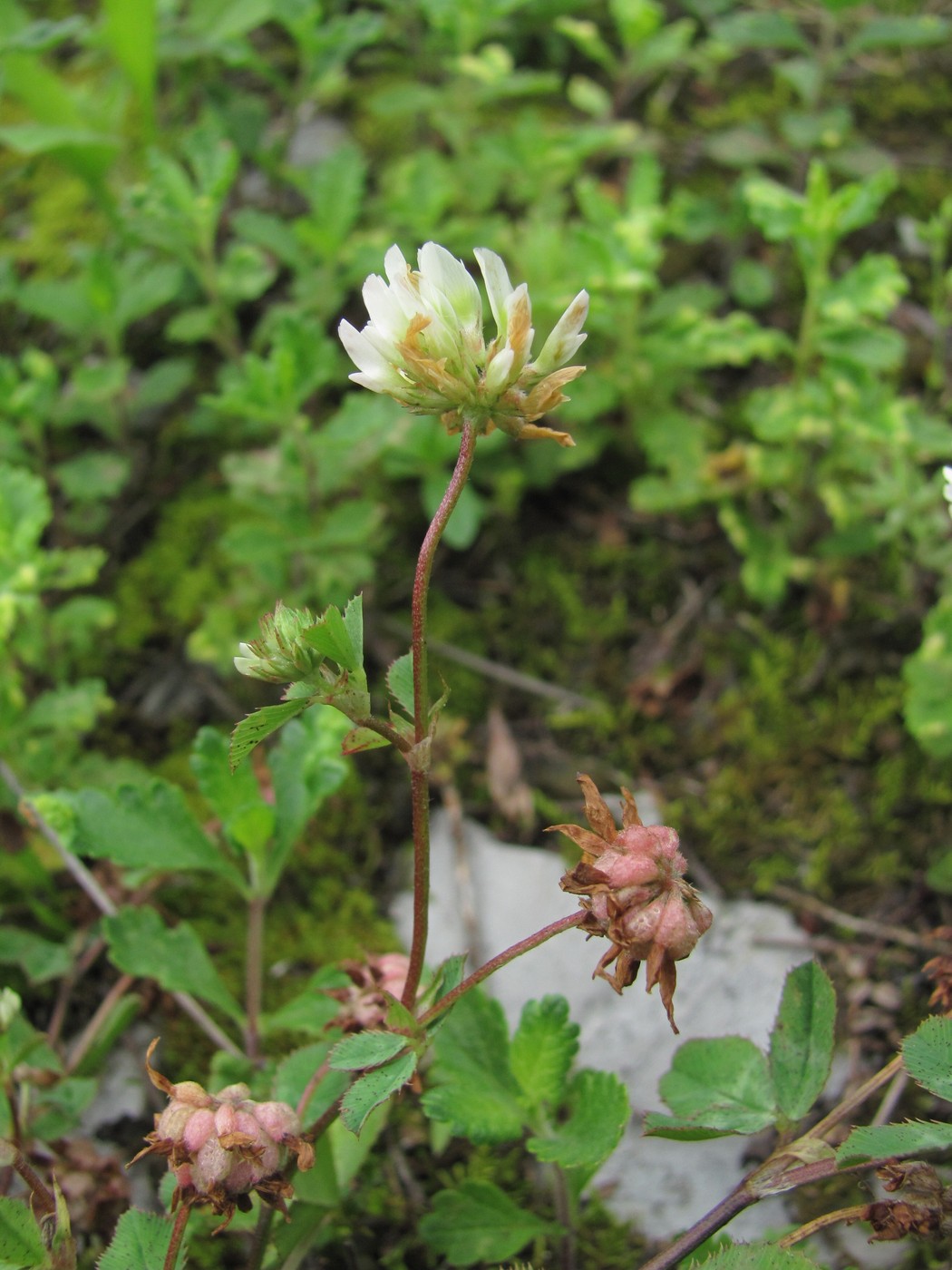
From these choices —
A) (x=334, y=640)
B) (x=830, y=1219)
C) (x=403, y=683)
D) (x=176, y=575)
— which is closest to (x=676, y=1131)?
(x=830, y=1219)

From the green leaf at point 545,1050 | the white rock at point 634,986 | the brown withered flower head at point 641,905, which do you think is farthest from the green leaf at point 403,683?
the white rock at point 634,986

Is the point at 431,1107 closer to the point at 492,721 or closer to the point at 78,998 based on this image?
the point at 78,998

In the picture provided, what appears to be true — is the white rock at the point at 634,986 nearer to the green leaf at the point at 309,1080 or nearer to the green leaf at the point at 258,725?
the green leaf at the point at 309,1080

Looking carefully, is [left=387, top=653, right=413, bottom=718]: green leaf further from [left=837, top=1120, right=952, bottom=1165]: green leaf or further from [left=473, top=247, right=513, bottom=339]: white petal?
[left=837, top=1120, right=952, bottom=1165]: green leaf

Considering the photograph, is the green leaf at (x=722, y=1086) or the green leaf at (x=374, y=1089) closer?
the green leaf at (x=374, y=1089)

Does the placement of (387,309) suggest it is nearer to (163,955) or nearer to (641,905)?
(641,905)

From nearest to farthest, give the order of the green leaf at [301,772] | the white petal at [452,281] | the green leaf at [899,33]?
the white petal at [452,281] < the green leaf at [301,772] < the green leaf at [899,33]
